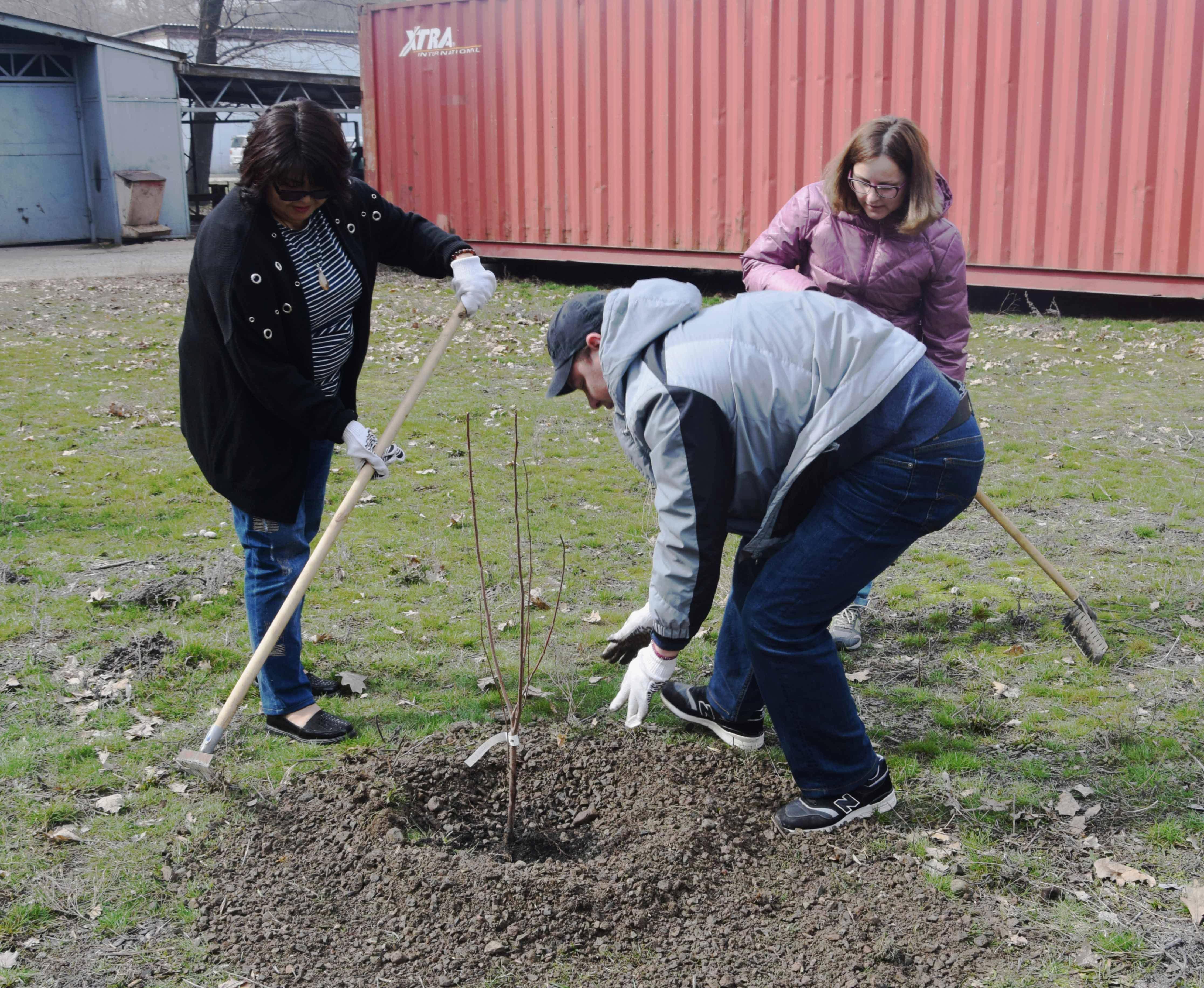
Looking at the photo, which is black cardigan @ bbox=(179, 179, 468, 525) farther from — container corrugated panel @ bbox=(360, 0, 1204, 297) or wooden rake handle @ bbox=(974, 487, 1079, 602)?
container corrugated panel @ bbox=(360, 0, 1204, 297)

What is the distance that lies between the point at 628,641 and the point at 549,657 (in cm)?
49

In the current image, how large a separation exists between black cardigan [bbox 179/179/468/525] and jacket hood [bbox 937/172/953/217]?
1.84m

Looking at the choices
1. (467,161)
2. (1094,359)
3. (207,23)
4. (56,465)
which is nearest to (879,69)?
(1094,359)

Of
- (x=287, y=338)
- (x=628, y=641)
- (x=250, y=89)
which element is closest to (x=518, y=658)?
(x=628, y=641)

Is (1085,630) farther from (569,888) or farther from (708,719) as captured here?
(569,888)

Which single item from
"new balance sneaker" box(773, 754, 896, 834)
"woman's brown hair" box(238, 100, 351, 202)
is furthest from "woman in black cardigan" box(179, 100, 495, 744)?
"new balance sneaker" box(773, 754, 896, 834)

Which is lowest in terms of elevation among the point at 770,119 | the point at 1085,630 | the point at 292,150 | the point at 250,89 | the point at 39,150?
the point at 1085,630

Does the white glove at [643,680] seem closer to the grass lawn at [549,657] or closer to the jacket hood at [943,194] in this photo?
the grass lawn at [549,657]

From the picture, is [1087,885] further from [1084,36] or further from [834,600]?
[1084,36]

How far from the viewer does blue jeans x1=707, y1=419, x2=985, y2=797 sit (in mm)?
2705

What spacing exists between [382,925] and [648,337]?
63.6 inches

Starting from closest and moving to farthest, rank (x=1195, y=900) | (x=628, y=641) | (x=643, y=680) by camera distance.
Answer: (x=1195, y=900) → (x=643, y=680) → (x=628, y=641)

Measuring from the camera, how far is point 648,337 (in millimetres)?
2512

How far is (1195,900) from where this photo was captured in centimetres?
273
